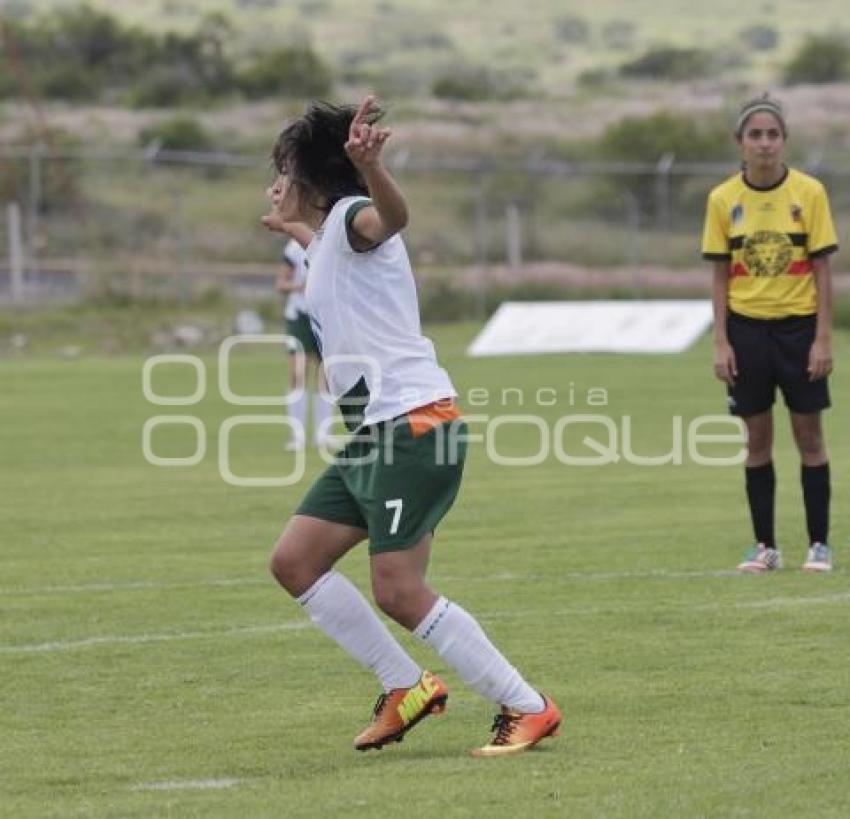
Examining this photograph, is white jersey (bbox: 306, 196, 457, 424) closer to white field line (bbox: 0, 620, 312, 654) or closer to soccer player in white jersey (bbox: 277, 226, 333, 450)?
white field line (bbox: 0, 620, 312, 654)

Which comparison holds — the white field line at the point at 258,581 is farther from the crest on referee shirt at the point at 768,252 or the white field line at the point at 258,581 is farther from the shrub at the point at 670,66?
the shrub at the point at 670,66

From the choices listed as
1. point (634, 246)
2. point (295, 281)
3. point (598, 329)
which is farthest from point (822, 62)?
point (295, 281)

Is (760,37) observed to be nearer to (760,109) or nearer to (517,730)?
(760,109)

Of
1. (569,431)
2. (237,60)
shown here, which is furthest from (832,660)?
(237,60)

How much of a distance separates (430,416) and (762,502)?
16.0 feet

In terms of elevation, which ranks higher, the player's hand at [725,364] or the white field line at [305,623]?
the player's hand at [725,364]

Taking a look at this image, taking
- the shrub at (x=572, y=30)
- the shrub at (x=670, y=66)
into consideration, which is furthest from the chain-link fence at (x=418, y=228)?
the shrub at (x=572, y=30)

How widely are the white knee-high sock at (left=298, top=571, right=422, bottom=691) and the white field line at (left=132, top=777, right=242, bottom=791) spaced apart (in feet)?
2.36

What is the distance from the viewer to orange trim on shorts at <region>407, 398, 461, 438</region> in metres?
7.43

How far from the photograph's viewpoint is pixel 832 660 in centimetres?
915

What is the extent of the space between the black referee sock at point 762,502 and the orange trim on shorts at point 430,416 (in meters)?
4.78

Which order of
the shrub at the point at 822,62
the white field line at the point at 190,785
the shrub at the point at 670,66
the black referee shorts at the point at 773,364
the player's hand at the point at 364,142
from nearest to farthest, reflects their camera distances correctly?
1. the player's hand at the point at 364,142
2. the white field line at the point at 190,785
3. the black referee shorts at the point at 773,364
4. the shrub at the point at 822,62
5. the shrub at the point at 670,66

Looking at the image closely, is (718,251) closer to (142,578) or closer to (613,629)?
(613,629)

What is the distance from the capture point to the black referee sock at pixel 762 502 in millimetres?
12016
